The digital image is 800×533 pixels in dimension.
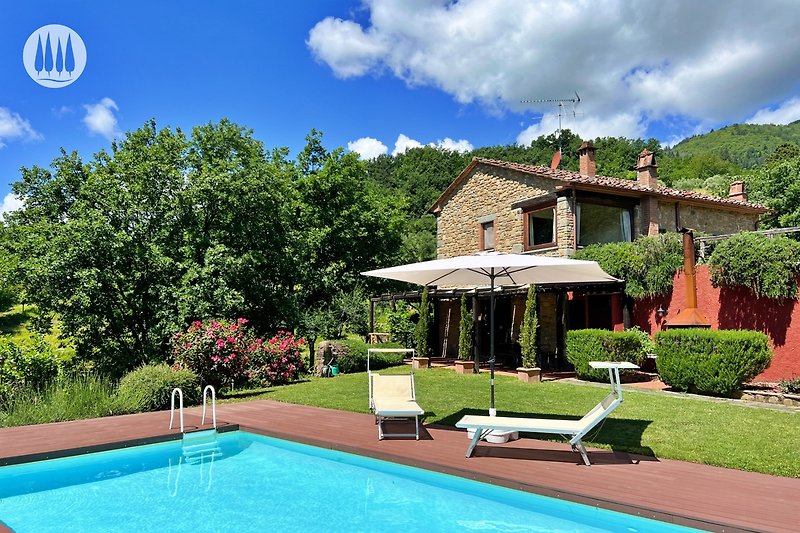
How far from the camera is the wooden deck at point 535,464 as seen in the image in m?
4.67

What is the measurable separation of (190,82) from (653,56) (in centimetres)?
1995

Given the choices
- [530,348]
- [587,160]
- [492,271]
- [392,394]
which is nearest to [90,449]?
[392,394]

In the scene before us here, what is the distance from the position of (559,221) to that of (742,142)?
2960 inches

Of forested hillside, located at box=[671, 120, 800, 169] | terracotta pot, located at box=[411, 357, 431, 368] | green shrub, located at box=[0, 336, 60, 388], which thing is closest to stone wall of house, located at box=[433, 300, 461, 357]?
terracotta pot, located at box=[411, 357, 431, 368]

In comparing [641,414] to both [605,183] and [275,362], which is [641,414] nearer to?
[275,362]

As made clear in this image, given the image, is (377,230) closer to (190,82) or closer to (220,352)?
(190,82)

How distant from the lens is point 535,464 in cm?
632

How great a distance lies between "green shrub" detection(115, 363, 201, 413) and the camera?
1051cm

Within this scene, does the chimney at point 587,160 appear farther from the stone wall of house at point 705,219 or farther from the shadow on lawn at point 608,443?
the shadow on lawn at point 608,443

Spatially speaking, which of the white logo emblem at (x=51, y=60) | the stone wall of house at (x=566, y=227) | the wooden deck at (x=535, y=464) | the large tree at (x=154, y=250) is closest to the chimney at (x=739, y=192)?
the stone wall of house at (x=566, y=227)

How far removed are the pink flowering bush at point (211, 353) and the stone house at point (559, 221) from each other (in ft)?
24.5

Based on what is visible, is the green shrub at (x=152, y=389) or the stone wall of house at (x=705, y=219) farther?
the stone wall of house at (x=705, y=219)

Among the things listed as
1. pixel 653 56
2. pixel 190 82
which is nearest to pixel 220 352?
pixel 190 82

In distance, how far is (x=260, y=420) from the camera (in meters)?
9.38
